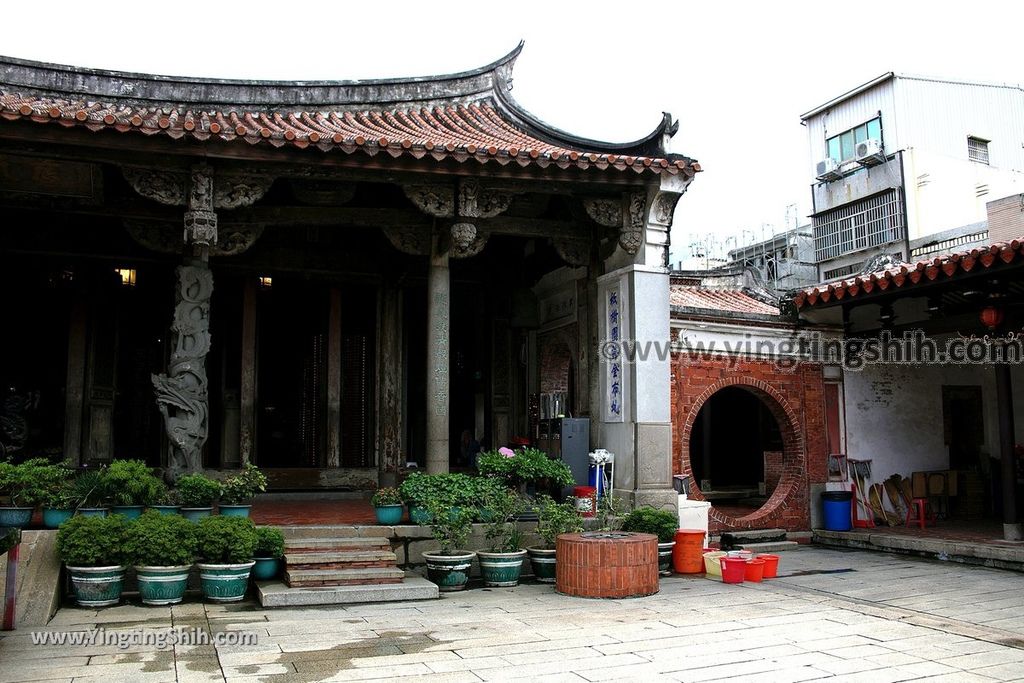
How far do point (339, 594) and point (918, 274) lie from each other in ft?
25.0

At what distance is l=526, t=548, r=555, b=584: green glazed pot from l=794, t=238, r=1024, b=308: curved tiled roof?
561 cm

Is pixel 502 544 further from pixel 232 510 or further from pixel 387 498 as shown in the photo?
pixel 232 510

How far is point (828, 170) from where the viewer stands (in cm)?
2758

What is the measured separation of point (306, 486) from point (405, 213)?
4.14m

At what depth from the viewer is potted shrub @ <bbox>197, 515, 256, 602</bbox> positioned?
7047 mm

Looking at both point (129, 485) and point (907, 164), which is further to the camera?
point (907, 164)

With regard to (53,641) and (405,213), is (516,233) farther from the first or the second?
(53,641)

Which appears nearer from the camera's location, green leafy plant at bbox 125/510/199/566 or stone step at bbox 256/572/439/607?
green leafy plant at bbox 125/510/199/566

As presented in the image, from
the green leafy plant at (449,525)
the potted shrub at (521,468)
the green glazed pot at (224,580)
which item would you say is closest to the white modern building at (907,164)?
the potted shrub at (521,468)

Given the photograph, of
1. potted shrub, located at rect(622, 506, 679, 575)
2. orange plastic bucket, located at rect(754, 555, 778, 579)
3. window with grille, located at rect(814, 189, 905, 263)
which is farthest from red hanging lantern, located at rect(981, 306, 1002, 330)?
window with grille, located at rect(814, 189, 905, 263)

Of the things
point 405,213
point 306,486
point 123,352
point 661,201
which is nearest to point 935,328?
point 661,201

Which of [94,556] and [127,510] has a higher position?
[127,510]

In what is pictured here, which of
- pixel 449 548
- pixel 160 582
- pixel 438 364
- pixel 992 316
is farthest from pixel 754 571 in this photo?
pixel 160 582

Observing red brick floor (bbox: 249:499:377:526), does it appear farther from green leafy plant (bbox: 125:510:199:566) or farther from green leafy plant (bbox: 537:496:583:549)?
green leafy plant (bbox: 537:496:583:549)
